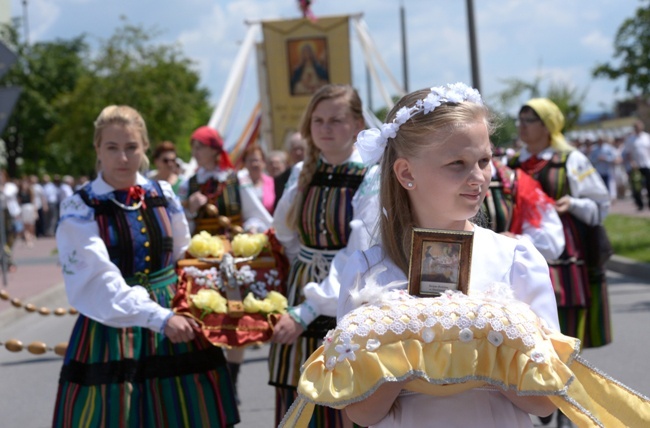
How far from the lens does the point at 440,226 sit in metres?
2.85

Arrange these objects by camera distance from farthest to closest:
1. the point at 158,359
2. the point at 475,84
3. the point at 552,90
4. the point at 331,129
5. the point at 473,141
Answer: the point at 552,90
the point at 475,84
the point at 331,129
the point at 158,359
the point at 473,141

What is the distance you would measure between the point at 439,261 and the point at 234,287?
7.91ft

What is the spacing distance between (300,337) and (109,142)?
49.9 inches

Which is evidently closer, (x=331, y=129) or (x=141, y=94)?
(x=331, y=129)

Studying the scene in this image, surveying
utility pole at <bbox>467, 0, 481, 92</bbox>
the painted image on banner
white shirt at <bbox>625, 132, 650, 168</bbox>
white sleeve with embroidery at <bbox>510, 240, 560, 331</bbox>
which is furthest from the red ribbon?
white shirt at <bbox>625, 132, 650, 168</bbox>

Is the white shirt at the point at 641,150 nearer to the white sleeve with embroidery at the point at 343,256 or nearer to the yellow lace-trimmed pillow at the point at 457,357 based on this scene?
the white sleeve with embroidery at the point at 343,256

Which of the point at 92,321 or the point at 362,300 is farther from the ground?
the point at 362,300

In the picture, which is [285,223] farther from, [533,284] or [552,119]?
[533,284]

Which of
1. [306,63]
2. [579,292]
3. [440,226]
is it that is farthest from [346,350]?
[306,63]

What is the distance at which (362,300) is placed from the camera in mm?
2650

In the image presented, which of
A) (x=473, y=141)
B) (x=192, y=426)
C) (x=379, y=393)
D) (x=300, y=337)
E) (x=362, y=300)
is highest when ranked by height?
(x=473, y=141)

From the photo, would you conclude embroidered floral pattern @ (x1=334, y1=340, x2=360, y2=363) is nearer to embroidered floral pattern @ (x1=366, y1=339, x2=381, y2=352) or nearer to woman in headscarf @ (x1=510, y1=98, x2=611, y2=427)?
embroidered floral pattern @ (x1=366, y1=339, x2=381, y2=352)

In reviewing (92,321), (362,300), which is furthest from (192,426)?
(362,300)

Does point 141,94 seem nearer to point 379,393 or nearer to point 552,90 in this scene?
point 552,90
